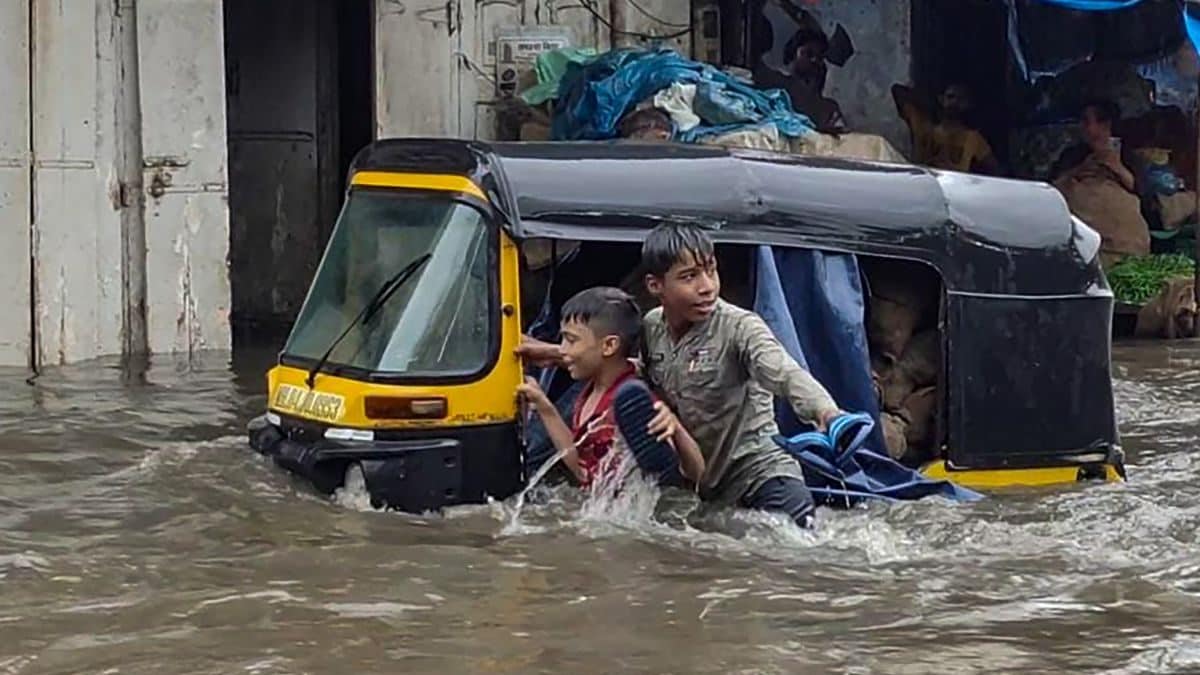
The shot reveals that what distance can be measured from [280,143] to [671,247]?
9.65m

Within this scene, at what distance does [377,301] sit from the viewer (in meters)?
7.24

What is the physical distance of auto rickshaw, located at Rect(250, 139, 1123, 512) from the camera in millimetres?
7000

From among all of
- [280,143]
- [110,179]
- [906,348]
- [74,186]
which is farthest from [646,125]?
[906,348]

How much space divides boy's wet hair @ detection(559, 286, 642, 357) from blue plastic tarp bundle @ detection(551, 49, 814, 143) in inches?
217

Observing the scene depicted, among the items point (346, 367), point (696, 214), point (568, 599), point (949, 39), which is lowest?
point (568, 599)

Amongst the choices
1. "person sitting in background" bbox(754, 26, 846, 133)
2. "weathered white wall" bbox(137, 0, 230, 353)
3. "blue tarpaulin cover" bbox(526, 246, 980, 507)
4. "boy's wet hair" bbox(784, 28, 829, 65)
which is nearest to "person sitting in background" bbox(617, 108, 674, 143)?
"weathered white wall" bbox(137, 0, 230, 353)

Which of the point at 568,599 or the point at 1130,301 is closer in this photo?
the point at 568,599

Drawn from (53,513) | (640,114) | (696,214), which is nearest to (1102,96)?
(640,114)

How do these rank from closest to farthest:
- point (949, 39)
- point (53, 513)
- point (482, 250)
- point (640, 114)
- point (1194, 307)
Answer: point (482, 250), point (53, 513), point (640, 114), point (1194, 307), point (949, 39)

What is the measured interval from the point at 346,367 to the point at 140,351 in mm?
6029

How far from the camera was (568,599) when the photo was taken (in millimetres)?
6176

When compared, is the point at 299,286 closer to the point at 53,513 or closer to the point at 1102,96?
the point at 1102,96

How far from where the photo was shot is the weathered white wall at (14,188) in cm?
1212

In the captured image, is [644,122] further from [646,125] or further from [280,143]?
[280,143]
